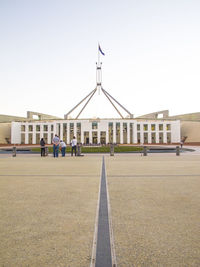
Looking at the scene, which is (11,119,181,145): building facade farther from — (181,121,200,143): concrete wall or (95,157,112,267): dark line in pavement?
(95,157,112,267): dark line in pavement

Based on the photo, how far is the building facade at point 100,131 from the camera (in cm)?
5438

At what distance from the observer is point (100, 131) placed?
2138 inches

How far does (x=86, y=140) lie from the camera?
5681cm

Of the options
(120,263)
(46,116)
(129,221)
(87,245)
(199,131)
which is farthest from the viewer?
(46,116)

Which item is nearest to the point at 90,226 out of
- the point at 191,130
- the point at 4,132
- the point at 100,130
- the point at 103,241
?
the point at 103,241

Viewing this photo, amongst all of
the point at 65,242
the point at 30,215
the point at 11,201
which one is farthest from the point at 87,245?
the point at 11,201

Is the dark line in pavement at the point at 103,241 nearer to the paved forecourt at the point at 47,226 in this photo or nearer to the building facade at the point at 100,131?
the paved forecourt at the point at 47,226

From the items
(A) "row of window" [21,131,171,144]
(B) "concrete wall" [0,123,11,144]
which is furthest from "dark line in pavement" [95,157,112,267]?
(B) "concrete wall" [0,123,11,144]

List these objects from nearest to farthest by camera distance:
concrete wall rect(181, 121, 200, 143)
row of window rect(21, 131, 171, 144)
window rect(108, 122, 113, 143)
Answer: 1. window rect(108, 122, 113, 143)
2. row of window rect(21, 131, 171, 144)
3. concrete wall rect(181, 121, 200, 143)

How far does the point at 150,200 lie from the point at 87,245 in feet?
6.87

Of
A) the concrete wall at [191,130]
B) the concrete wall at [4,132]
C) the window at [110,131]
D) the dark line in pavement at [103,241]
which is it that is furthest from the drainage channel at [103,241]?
the concrete wall at [4,132]

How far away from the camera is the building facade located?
5438 centimetres

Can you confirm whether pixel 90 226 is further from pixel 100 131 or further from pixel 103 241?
pixel 100 131

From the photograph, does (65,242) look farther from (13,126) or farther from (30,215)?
(13,126)
